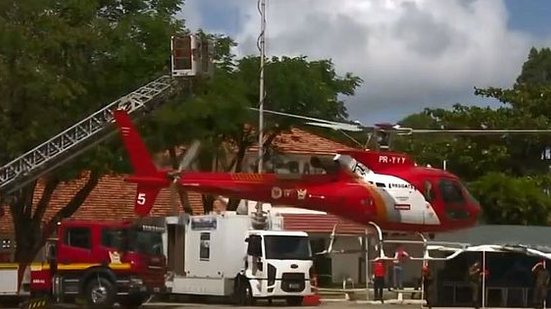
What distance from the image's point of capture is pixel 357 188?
30.0 meters

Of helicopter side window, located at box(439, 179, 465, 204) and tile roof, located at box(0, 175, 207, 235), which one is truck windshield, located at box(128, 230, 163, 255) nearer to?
helicopter side window, located at box(439, 179, 465, 204)

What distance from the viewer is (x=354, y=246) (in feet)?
150

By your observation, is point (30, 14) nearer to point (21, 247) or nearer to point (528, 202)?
point (21, 247)

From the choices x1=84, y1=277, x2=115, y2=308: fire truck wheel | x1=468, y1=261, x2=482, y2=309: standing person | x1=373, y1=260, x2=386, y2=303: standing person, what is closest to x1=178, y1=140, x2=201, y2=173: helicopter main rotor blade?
x1=84, y1=277, x2=115, y2=308: fire truck wheel

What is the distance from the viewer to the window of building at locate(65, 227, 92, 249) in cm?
3064

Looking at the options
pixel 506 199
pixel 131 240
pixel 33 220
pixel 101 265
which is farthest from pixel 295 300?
pixel 506 199

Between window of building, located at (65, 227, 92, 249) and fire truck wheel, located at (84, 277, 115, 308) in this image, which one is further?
window of building, located at (65, 227, 92, 249)

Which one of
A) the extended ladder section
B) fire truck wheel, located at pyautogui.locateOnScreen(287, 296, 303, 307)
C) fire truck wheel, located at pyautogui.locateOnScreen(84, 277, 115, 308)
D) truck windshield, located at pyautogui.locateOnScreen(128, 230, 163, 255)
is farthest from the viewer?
fire truck wheel, located at pyautogui.locateOnScreen(287, 296, 303, 307)

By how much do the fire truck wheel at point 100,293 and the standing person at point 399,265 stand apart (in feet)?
26.8

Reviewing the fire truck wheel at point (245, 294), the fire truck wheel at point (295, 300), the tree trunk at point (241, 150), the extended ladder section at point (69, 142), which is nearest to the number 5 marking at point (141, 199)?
the extended ladder section at point (69, 142)

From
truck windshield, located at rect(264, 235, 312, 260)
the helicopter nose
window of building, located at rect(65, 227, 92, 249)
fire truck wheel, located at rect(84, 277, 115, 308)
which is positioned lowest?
fire truck wheel, located at rect(84, 277, 115, 308)

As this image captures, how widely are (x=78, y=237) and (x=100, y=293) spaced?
1.65 m

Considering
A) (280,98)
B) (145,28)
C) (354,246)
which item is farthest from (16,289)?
(354,246)

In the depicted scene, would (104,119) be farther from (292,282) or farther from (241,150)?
(241,150)
